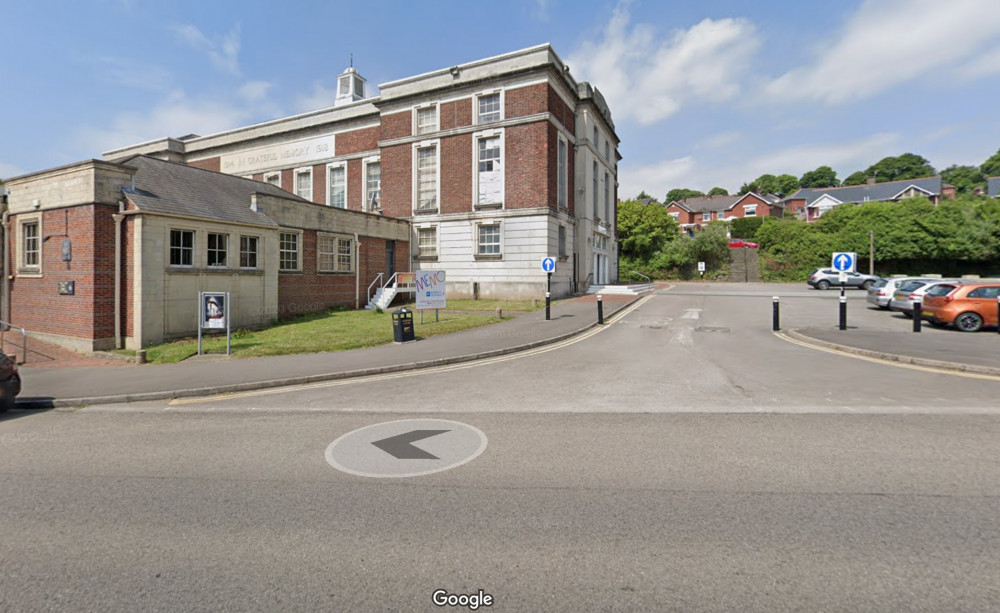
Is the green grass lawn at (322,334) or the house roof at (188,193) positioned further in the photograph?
→ the house roof at (188,193)

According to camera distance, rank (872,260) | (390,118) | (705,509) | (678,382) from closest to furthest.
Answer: (705,509) → (678,382) → (390,118) → (872,260)

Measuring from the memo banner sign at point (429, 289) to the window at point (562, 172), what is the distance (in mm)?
13112

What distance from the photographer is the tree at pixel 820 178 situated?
113 meters

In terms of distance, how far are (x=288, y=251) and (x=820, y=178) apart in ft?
450

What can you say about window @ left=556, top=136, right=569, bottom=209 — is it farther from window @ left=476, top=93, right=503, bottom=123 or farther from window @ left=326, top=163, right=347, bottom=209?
window @ left=326, top=163, right=347, bottom=209

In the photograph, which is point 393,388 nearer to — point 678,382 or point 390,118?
point 678,382

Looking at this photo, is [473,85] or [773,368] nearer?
[773,368]

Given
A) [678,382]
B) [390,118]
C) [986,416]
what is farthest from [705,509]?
[390,118]

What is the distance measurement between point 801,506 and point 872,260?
49.2m

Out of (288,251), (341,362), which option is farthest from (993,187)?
(341,362)

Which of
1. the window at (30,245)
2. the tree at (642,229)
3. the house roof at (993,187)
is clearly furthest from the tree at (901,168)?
the window at (30,245)

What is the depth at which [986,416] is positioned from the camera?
600cm

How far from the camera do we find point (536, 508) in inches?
145

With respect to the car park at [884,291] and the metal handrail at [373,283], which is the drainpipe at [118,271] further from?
the car park at [884,291]
